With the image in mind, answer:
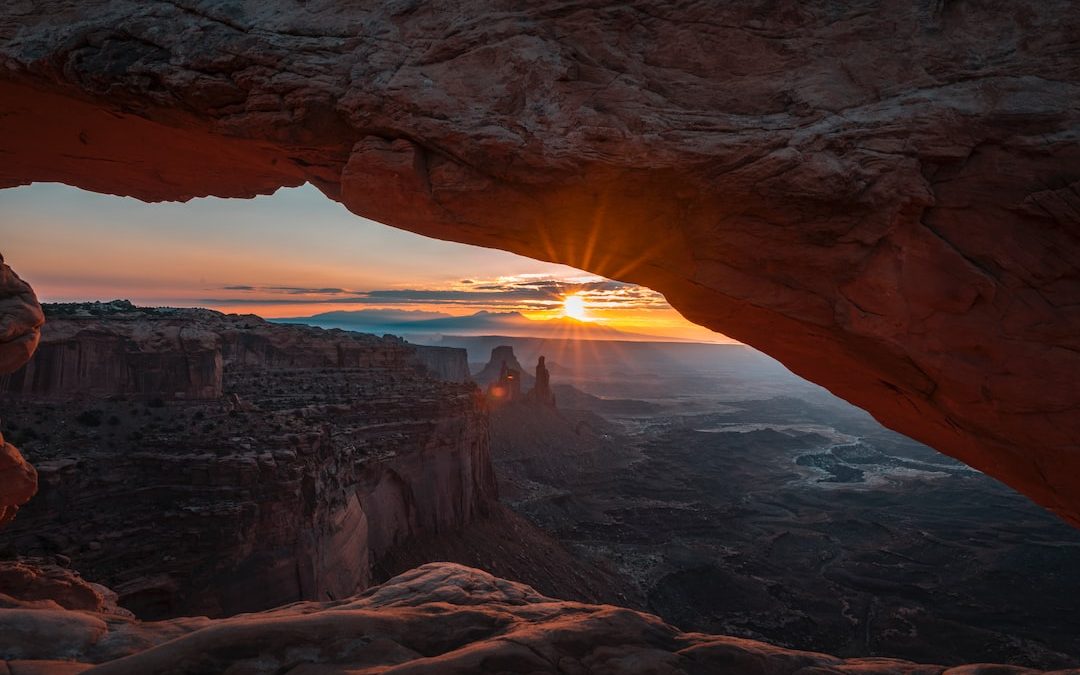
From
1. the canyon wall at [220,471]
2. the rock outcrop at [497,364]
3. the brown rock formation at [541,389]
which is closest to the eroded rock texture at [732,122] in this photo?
the canyon wall at [220,471]

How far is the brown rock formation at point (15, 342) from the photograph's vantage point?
909 centimetres

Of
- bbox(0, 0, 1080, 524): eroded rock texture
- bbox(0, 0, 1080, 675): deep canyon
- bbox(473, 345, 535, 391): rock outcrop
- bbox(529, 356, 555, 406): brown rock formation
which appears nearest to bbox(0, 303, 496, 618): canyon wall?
bbox(0, 0, 1080, 675): deep canyon

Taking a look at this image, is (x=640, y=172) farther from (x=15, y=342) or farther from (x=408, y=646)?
(x=15, y=342)

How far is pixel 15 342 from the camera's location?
9211 millimetres

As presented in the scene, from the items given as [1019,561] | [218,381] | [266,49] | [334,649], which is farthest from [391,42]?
[1019,561]

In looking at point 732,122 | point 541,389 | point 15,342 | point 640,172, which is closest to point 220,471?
point 15,342

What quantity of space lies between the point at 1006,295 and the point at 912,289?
1122 millimetres

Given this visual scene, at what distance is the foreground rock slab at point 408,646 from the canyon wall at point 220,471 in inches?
514

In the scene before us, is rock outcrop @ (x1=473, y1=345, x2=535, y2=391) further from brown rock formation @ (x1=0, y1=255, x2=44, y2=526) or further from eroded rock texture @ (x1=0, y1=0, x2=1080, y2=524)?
eroded rock texture @ (x1=0, y1=0, x2=1080, y2=524)

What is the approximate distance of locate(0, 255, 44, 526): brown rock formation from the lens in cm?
909

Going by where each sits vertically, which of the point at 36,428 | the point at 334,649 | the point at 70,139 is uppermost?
the point at 70,139

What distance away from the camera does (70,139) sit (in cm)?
926

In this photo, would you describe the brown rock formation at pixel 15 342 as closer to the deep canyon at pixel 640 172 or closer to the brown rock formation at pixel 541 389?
the deep canyon at pixel 640 172

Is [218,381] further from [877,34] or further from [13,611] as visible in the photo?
[877,34]
